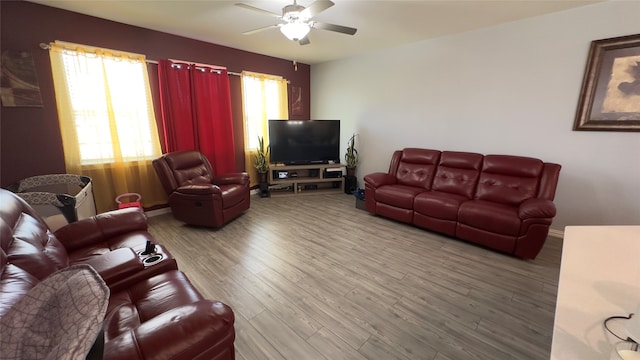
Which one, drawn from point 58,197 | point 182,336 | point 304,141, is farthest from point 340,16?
point 58,197

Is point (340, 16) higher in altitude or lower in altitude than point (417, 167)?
higher

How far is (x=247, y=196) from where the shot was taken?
12.7ft

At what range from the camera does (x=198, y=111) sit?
3.99 m

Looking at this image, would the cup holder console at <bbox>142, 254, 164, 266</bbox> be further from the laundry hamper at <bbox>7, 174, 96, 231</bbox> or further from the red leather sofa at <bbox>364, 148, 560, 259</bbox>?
the red leather sofa at <bbox>364, 148, 560, 259</bbox>

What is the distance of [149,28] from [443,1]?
3.59 metres

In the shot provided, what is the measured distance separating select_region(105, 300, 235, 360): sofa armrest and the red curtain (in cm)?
337

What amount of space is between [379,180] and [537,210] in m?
1.80

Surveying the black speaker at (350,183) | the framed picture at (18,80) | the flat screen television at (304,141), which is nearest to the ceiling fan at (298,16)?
the flat screen television at (304,141)

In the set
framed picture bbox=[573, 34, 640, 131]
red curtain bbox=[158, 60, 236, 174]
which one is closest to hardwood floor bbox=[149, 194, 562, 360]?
red curtain bbox=[158, 60, 236, 174]

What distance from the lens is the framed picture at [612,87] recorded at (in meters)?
2.57

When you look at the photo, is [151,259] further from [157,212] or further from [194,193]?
→ [157,212]

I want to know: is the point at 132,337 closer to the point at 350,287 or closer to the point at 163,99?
the point at 350,287

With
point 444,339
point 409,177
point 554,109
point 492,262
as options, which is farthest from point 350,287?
point 554,109

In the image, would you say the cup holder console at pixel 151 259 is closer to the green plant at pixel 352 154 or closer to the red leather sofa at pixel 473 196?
the red leather sofa at pixel 473 196
